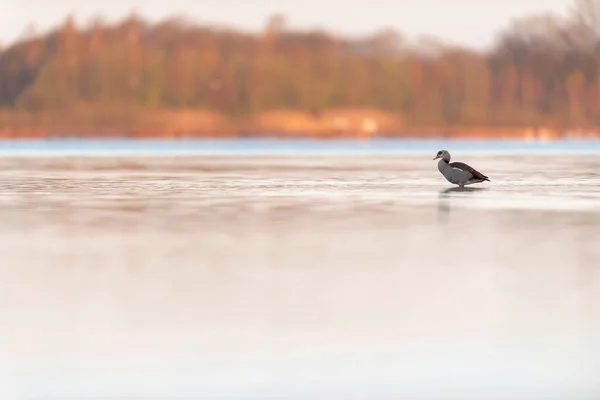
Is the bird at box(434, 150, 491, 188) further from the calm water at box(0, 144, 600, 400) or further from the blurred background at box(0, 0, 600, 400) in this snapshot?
the calm water at box(0, 144, 600, 400)

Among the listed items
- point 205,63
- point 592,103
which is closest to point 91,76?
point 205,63

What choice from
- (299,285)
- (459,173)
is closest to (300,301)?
(299,285)

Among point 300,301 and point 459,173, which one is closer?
point 300,301

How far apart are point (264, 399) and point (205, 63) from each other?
461 ft

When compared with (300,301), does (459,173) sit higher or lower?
higher

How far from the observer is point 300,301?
923cm

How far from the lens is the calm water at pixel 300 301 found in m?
6.86

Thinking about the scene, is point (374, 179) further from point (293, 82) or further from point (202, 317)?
point (293, 82)

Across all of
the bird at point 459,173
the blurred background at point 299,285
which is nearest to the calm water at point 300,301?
the blurred background at point 299,285

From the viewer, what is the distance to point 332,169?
33.5 metres

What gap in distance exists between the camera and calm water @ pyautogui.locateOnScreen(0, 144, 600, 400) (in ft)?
22.5

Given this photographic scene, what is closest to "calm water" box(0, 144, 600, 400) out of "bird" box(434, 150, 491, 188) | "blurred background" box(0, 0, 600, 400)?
"blurred background" box(0, 0, 600, 400)

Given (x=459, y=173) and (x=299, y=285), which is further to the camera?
(x=459, y=173)

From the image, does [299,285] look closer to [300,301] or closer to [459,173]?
[300,301]
